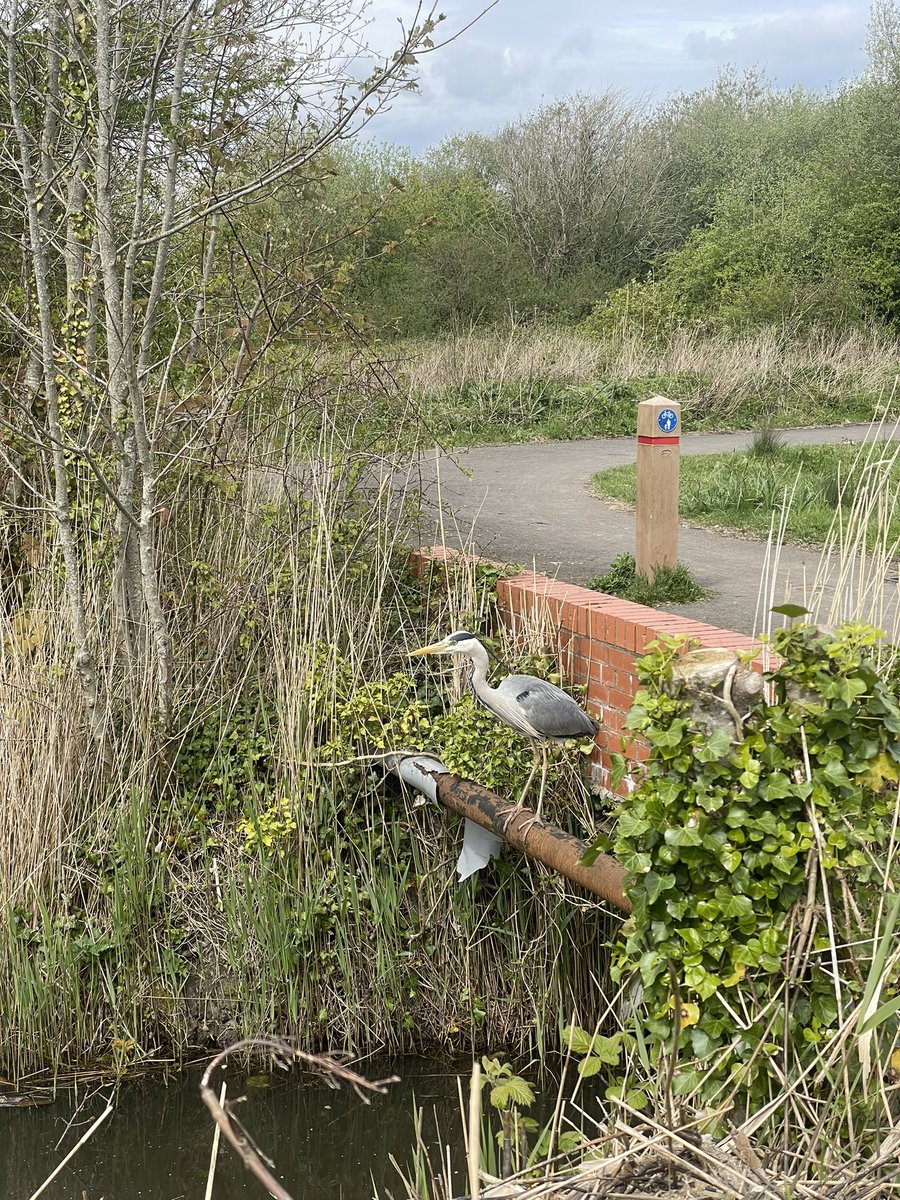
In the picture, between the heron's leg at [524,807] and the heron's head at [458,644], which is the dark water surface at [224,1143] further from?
the heron's head at [458,644]

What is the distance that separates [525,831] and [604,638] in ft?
3.01

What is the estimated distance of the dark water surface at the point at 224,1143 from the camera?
4.57 meters

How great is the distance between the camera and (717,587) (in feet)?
23.4

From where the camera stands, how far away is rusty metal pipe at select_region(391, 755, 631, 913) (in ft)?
13.5

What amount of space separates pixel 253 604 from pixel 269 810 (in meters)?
1.08

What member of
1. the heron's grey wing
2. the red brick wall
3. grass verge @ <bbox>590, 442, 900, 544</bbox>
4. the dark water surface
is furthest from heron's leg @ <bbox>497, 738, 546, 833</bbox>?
grass verge @ <bbox>590, 442, 900, 544</bbox>

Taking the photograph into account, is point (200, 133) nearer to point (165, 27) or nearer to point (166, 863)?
point (165, 27)

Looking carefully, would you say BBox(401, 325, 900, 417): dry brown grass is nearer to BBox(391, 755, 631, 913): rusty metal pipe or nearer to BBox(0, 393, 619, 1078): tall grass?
BBox(0, 393, 619, 1078): tall grass

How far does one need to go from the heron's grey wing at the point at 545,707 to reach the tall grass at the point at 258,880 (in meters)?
0.66

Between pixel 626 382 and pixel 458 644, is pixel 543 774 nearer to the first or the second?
pixel 458 644

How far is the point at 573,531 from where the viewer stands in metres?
9.07

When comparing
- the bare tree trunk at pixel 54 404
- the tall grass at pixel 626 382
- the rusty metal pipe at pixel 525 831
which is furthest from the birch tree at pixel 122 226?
the tall grass at pixel 626 382

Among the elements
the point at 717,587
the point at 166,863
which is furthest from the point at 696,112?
the point at 166,863

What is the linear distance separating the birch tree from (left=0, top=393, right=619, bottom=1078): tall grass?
0.27m
